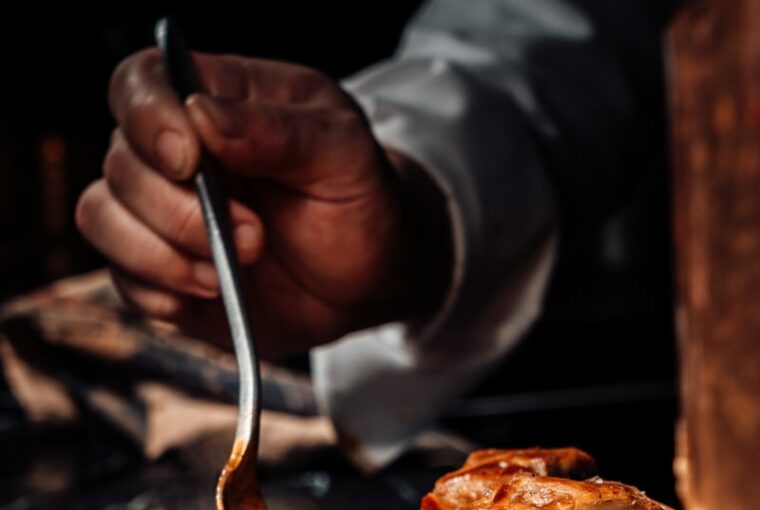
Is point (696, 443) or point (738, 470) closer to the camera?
point (738, 470)

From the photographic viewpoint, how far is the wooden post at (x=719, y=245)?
1.04m

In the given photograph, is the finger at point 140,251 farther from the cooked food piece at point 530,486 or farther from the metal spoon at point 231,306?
the cooked food piece at point 530,486

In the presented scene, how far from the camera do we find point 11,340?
145 cm

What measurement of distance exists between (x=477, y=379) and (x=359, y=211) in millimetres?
521

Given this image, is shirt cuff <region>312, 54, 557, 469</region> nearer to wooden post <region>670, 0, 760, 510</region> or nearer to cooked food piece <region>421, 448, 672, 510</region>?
wooden post <region>670, 0, 760, 510</region>

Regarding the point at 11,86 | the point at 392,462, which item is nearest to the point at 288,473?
the point at 392,462

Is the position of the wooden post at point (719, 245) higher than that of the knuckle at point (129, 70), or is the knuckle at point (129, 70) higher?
the knuckle at point (129, 70)

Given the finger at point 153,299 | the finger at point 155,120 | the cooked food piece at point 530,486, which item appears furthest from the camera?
the finger at point 153,299

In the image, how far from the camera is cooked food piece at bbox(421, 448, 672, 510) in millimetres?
409

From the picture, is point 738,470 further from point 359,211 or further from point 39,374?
point 39,374

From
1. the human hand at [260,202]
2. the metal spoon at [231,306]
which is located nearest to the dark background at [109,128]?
the human hand at [260,202]

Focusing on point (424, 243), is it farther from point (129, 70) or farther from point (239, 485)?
point (239, 485)

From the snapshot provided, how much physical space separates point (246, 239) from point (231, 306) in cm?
7

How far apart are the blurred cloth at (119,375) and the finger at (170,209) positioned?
0.50 metres
